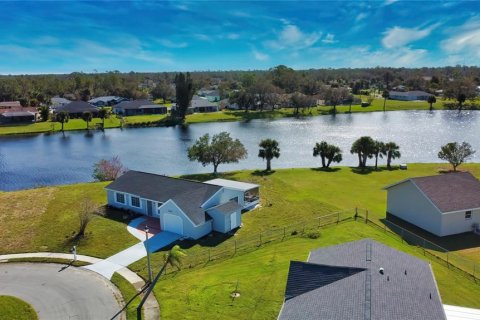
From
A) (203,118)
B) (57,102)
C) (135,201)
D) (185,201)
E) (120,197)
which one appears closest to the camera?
(185,201)

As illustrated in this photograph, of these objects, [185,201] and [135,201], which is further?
[135,201]

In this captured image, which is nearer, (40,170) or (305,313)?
(305,313)

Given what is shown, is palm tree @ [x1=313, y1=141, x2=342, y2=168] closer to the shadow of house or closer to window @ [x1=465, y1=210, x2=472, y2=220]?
the shadow of house

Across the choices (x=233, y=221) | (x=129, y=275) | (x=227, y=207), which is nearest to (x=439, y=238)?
(x=233, y=221)

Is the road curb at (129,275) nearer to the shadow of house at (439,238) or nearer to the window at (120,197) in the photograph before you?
the window at (120,197)

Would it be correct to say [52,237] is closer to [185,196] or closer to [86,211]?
[86,211]

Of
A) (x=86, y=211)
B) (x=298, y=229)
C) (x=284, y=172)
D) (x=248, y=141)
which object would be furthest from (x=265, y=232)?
(x=248, y=141)

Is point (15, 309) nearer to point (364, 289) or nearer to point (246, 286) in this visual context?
point (246, 286)
